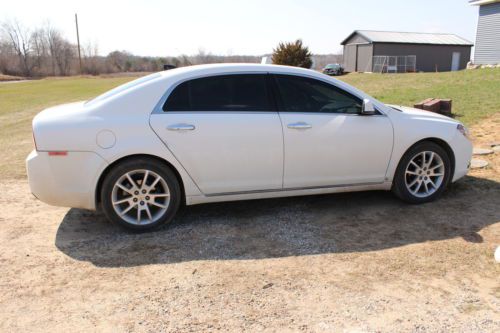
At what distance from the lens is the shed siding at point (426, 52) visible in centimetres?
4278

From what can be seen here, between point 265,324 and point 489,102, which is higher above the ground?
point 489,102

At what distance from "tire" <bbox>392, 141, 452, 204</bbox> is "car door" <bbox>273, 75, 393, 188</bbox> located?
0.27 meters

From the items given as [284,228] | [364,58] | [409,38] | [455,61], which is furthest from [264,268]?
[455,61]

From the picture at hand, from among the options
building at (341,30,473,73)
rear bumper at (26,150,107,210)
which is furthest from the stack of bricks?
building at (341,30,473,73)

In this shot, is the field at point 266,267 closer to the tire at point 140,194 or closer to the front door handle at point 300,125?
the tire at point 140,194

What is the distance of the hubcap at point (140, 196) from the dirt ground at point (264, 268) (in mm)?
193

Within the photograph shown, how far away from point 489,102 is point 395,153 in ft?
26.5

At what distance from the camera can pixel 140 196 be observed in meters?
4.26

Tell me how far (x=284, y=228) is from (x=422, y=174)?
1799 mm

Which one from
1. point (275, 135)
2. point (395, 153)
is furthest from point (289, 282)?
point (395, 153)

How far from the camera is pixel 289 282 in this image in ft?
11.0

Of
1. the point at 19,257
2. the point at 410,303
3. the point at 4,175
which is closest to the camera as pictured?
the point at 410,303

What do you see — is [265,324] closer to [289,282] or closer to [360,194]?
[289,282]

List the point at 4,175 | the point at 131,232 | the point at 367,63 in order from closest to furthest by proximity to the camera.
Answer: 1. the point at 131,232
2. the point at 4,175
3. the point at 367,63
